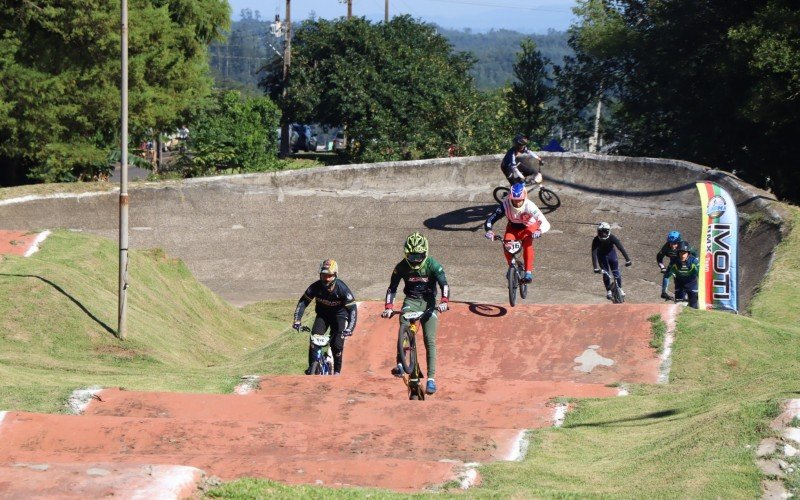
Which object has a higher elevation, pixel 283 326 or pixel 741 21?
pixel 741 21

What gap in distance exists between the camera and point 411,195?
34.4 metres

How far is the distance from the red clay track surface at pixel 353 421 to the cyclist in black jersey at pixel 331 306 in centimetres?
94

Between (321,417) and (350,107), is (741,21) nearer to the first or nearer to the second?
(350,107)

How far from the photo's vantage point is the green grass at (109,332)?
15203 mm

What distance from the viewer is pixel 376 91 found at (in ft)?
174

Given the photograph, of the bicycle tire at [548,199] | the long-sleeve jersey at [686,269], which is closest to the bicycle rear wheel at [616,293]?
the long-sleeve jersey at [686,269]

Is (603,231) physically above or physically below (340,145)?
above

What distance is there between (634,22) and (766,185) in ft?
47.6

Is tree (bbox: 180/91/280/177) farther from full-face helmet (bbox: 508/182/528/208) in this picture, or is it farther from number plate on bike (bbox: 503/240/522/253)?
full-face helmet (bbox: 508/182/528/208)

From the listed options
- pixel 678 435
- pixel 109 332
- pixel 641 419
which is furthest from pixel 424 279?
pixel 109 332

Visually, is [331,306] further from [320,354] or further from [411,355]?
[411,355]

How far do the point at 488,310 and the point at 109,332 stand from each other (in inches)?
266

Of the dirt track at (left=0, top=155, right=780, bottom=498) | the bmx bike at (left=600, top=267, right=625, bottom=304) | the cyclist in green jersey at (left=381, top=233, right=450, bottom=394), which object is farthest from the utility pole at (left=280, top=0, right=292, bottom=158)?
Result: the cyclist in green jersey at (left=381, top=233, right=450, bottom=394)

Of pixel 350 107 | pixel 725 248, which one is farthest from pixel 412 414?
Result: pixel 350 107
